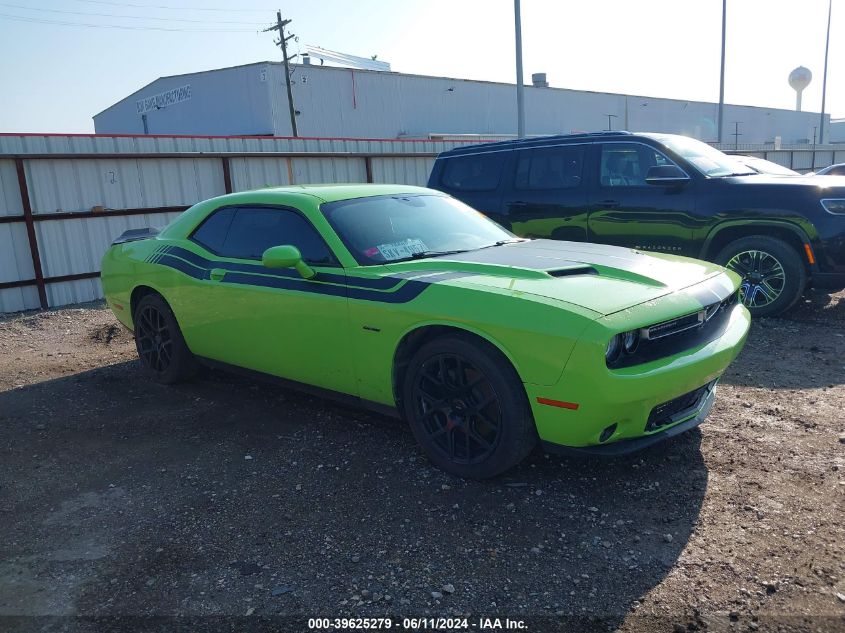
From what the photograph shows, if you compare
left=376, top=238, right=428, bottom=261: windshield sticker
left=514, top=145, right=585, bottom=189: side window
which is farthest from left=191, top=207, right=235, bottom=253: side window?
left=514, top=145, right=585, bottom=189: side window

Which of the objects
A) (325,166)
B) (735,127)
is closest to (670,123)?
(735,127)

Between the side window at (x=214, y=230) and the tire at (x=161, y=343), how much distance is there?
2.19ft

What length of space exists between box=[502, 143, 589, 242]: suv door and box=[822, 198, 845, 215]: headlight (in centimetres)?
230

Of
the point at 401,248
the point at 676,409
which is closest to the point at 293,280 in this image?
the point at 401,248

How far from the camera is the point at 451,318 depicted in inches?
141

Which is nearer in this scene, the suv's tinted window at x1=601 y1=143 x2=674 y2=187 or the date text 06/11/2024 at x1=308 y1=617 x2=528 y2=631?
the date text 06/11/2024 at x1=308 y1=617 x2=528 y2=631

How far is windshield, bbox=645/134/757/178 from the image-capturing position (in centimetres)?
726

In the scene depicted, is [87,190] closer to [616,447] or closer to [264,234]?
[264,234]

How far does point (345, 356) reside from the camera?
13.7 ft

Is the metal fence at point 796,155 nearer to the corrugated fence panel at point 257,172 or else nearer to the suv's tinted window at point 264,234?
the corrugated fence panel at point 257,172

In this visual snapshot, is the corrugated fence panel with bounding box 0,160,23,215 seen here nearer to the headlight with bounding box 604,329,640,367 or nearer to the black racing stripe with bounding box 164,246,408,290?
the black racing stripe with bounding box 164,246,408,290

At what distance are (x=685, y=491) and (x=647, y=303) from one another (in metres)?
0.98

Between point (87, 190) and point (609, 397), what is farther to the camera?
point (87, 190)

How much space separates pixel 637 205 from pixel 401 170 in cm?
809
